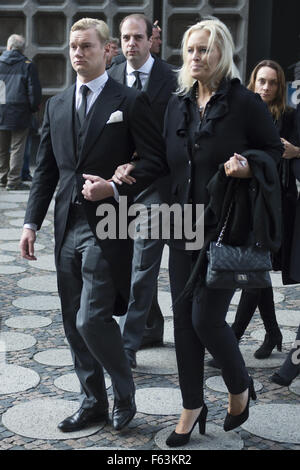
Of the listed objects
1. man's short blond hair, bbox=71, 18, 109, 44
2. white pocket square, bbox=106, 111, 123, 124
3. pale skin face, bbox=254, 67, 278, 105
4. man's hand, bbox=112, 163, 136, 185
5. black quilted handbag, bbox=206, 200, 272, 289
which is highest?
man's short blond hair, bbox=71, 18, 109, 44

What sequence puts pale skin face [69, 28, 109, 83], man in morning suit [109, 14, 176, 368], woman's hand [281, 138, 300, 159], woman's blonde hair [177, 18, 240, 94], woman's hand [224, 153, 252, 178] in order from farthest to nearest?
man in morning suit [109, 14, 176, 368] → woman's hand [281, 138, 300, 159] → pale skin face [69, 28, 109, 83] → woman's blonde hair [177, 18, 240, 94] → woman's hand [224, 153, 252, 178]

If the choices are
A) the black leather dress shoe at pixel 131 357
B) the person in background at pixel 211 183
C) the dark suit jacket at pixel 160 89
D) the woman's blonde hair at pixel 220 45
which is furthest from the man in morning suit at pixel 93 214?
the dark suit jacket at pixel 160 89

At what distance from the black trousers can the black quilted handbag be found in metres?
0.09

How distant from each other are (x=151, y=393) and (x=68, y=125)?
127 cm

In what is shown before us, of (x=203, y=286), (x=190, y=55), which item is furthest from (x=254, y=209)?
(x=190, y=55)

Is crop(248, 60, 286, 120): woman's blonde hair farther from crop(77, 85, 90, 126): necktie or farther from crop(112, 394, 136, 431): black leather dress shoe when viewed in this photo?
crop(112, 394, 136, 431): black leather dress shoe

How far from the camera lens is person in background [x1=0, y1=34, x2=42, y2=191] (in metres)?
9.45

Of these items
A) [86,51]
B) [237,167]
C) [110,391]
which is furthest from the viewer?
[110,391]

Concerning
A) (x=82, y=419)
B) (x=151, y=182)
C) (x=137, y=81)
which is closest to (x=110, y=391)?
(x=82, y=419)

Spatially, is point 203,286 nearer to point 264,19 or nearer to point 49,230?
point 49,230

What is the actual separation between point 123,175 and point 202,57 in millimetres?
533

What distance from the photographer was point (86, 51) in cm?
306

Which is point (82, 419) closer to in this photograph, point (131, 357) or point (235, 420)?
point (235, 420)

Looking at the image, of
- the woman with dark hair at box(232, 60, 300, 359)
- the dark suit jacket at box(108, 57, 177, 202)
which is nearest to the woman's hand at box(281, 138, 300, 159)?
the woman with dark hair at box(232, 60, 300, 359)
